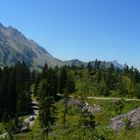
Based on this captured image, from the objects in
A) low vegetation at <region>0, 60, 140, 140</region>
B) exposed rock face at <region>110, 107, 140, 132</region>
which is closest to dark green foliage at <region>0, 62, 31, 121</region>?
low vegetation at <region>0, 60, 140, 140</region>

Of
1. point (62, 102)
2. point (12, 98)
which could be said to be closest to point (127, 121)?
point (62, 102)

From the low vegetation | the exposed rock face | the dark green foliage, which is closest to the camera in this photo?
the exposed rock face

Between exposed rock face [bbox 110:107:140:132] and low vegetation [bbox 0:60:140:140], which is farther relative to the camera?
low vegetation [bbox 0:60:140:140]

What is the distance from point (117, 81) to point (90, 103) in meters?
52.7

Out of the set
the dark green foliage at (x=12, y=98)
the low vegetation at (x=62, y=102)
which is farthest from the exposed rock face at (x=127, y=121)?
the dark green foliage at (x=12, y=98)

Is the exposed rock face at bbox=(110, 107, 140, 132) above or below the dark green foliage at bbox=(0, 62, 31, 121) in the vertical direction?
below

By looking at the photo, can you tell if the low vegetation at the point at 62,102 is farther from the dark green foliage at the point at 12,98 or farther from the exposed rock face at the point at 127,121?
the exposed rock face at the point at 127,121

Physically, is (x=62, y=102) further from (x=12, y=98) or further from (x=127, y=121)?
(x=127, y=121)

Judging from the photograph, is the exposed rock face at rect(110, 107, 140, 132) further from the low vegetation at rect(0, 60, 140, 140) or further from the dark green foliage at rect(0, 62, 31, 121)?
the dark green foliage at rect(0, 62, 31, 121)

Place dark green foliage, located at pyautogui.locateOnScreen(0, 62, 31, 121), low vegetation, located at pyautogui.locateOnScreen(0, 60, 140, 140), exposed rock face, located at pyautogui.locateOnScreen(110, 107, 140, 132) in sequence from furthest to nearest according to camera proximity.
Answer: dark green foliage, located at pyautogui.locateOnScreen(0, 62, 31, 121) → low vegetation, located at pyautogui.locateOnScreen(0, 60, 140, 140) → exposed rock face, located at pyautogui.locateOnScreen(110, 107, 140, 132)

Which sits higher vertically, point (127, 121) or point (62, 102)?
point (62, 102)

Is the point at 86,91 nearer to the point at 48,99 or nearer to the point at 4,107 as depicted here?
the point at 4,107

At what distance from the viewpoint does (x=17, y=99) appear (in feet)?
419

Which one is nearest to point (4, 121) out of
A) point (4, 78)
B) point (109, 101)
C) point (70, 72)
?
point (4, 78)
